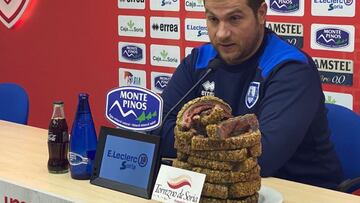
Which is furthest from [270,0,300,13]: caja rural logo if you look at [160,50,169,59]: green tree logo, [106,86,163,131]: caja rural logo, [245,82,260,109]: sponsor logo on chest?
[106,86,163,131]: caja rural logo

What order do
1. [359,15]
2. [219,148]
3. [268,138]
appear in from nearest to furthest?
[219,148]
[268,138]
[359,15]

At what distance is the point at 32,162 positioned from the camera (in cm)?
189

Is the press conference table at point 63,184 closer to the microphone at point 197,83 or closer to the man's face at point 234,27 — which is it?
the microphone at point 197,83

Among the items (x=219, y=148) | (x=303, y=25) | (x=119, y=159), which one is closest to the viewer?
(x=219, y=148)

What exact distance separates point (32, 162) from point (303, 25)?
1605mm

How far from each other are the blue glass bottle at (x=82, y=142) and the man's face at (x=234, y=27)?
0.66 meters

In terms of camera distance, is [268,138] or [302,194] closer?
[302,194]

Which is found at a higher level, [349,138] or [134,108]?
[134,108]

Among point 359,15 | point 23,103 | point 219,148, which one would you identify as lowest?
point 23,103

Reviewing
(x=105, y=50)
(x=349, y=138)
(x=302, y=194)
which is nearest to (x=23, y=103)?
(x=105, y=50)

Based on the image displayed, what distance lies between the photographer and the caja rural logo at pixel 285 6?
118 inches

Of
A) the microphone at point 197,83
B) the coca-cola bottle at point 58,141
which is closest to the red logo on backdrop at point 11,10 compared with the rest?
the microphone at point 197,83

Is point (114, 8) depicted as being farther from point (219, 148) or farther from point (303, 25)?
point (219, 148)

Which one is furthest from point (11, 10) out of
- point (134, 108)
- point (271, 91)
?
point (134, 108)
